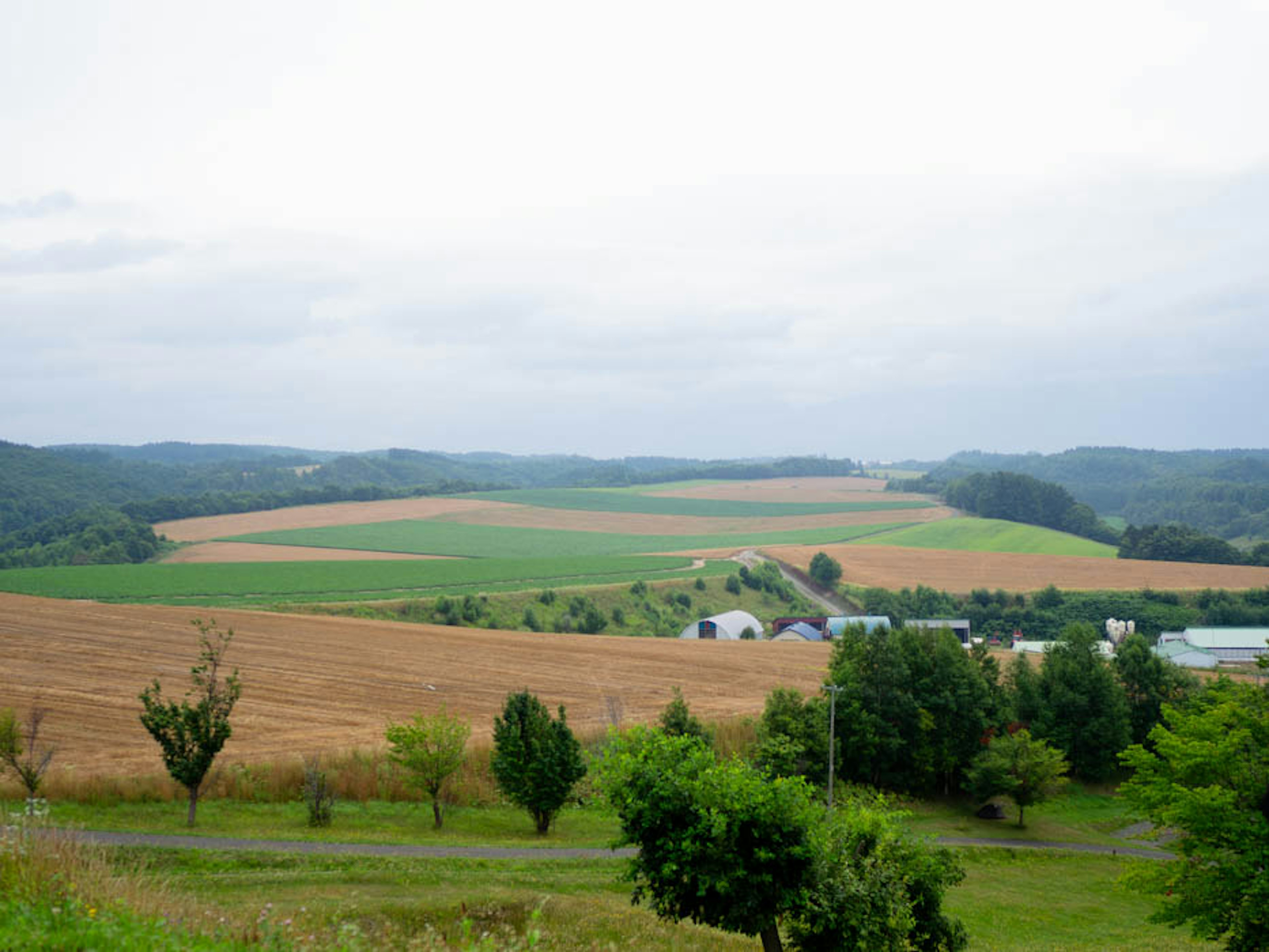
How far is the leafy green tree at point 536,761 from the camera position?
2911 cm

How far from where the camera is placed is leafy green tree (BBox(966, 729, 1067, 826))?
37.0 meters

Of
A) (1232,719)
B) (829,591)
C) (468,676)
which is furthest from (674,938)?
(829,591)

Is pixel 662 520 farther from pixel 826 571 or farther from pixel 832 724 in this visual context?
pixel 832 724

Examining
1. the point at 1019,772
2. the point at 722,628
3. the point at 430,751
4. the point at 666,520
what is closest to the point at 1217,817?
the point at 1019,772

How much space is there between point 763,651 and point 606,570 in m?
33.3

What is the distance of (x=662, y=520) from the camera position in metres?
147

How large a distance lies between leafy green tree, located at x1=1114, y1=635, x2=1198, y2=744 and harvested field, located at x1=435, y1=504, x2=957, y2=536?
86639mm

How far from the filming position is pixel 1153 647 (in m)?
76.4

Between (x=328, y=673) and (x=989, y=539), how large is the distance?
104m

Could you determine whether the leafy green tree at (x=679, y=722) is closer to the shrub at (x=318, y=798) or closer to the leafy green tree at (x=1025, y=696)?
the shrub at (x=318, y=798)

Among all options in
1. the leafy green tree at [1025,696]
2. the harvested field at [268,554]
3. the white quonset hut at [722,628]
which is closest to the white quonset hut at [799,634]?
the white quonset hut at [722,628]

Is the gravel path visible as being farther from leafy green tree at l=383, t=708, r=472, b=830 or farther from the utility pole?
the utility pole

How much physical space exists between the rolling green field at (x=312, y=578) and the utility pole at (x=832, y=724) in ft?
157

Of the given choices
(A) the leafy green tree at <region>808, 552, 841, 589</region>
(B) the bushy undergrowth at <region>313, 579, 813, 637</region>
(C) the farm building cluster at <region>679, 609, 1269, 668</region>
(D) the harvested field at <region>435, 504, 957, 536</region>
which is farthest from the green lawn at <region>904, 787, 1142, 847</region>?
(D) the harvested field at <region>435, 504, 957, 536</region>
